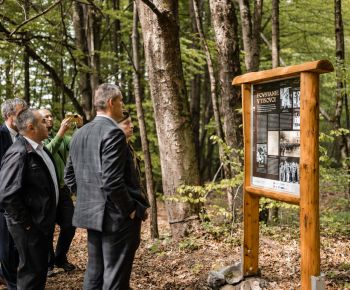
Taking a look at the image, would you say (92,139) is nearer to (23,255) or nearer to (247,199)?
(23,255)

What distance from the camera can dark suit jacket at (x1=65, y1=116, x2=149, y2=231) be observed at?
11.3ft

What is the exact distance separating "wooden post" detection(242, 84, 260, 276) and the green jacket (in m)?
2.69

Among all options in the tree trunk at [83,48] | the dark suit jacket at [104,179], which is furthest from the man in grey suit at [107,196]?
the tree trunk at [83,48]

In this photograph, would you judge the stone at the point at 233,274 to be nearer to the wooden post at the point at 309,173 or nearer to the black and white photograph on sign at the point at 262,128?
the wooden post at the point at 309,173

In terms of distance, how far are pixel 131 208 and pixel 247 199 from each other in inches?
63.3

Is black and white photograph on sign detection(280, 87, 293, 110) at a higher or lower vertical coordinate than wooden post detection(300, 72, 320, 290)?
higher

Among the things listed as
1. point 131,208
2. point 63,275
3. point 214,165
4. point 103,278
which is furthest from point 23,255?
point 214,165

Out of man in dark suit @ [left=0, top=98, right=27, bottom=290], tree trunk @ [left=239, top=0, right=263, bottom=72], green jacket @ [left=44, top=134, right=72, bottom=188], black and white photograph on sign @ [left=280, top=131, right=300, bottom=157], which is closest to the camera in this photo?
black and white photograph on sign @ [left=280, top=131, right=300, bottom=157]

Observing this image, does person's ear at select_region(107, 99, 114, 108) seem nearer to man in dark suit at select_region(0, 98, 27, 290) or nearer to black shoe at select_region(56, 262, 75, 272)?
man in dark suit at select_region(0, 98, 27, 290)

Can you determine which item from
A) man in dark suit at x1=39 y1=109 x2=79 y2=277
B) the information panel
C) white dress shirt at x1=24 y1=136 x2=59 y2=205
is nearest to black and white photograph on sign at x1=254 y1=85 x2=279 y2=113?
the information panel

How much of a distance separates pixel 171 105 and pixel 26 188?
3.17 metres

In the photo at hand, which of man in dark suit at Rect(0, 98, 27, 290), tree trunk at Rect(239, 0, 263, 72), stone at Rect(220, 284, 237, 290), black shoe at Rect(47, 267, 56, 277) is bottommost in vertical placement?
black shoe at Rect(47, 267, 56, 277)

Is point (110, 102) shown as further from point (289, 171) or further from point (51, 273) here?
point (51, 273)

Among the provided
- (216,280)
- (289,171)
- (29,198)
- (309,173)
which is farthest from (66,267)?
(309,173)
